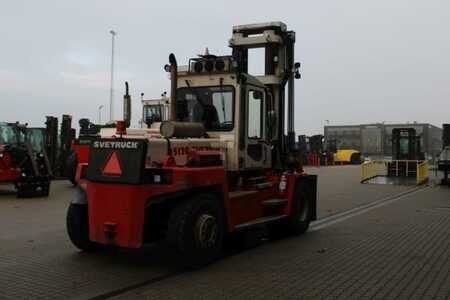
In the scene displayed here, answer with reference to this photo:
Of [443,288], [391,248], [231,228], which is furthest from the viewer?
[391,248]

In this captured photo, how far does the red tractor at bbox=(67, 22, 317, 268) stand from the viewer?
710 cm

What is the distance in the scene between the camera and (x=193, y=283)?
→ 6.71 m

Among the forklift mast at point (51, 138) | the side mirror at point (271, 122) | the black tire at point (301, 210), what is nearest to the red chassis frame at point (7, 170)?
the forklift mast at point (51, 138)

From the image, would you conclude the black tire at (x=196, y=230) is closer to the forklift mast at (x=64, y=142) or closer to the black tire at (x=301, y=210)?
the black tire at (x=301, y=210)

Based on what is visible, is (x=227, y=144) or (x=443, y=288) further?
(x=227, y=144)

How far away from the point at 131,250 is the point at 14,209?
6.63 metres

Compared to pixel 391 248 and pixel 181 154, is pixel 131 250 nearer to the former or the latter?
pixel 181 154

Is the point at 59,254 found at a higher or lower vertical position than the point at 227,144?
lower

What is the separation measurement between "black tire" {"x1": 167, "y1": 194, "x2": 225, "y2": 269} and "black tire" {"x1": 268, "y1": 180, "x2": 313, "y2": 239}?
8.98 feet

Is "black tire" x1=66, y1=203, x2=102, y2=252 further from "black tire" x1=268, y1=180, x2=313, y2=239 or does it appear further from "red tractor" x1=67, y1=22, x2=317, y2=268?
"black tire" x1=268, y1=180, x2=313, y2=239

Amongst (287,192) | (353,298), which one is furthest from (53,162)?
(353,298)

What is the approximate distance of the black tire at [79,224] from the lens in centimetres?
818

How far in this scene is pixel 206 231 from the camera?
295 inches

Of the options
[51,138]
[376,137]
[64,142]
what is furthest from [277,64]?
[376,137]
